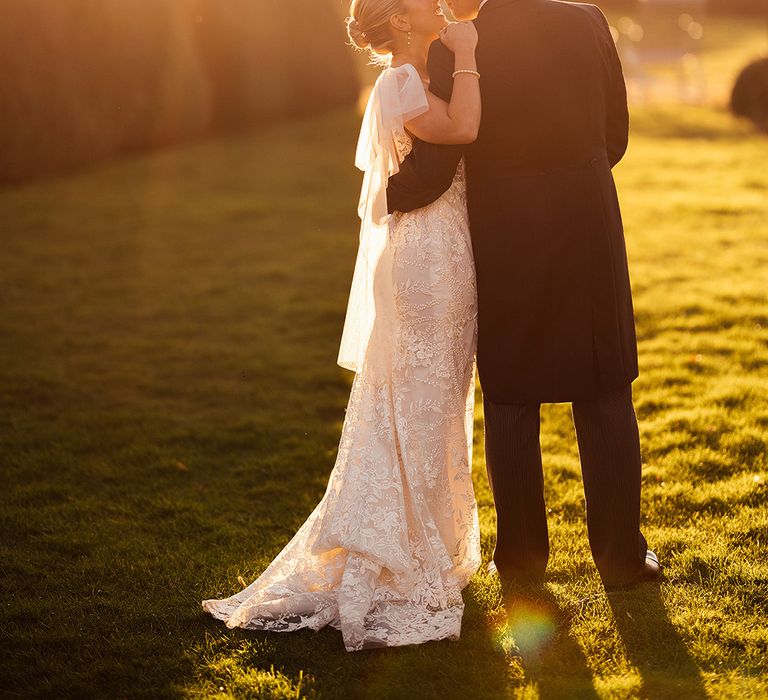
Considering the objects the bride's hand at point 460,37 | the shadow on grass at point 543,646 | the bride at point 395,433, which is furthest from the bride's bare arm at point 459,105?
the shadow on grass at point 543,646

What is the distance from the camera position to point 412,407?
351 cm

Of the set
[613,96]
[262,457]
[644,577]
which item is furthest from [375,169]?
[262,457]

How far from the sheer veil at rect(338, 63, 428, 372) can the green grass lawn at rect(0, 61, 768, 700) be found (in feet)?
3.62

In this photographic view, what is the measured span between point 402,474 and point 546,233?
991mm

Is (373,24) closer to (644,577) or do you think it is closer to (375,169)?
(375,169)

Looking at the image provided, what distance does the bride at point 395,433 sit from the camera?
11.2 ft

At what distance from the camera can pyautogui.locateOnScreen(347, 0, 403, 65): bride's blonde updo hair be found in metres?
3.30

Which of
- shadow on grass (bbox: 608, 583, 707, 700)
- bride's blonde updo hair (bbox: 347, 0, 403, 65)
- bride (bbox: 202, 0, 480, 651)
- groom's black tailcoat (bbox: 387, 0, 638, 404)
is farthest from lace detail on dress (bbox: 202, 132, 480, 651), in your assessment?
shadow on grass (bbox: 608, 583, 707, 700)

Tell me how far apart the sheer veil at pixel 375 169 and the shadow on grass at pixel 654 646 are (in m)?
1.32

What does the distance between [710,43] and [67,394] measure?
2166 centimetres

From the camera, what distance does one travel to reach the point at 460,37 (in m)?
3.19

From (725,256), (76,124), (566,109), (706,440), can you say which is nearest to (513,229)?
(566,109)

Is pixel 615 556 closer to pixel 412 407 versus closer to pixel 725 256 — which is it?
pixel 412 407

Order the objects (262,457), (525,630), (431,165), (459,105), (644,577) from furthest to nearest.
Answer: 1. (262,457)
2. (644,577)
3. (525,630)
4. (431,165)
5. (459,105)
